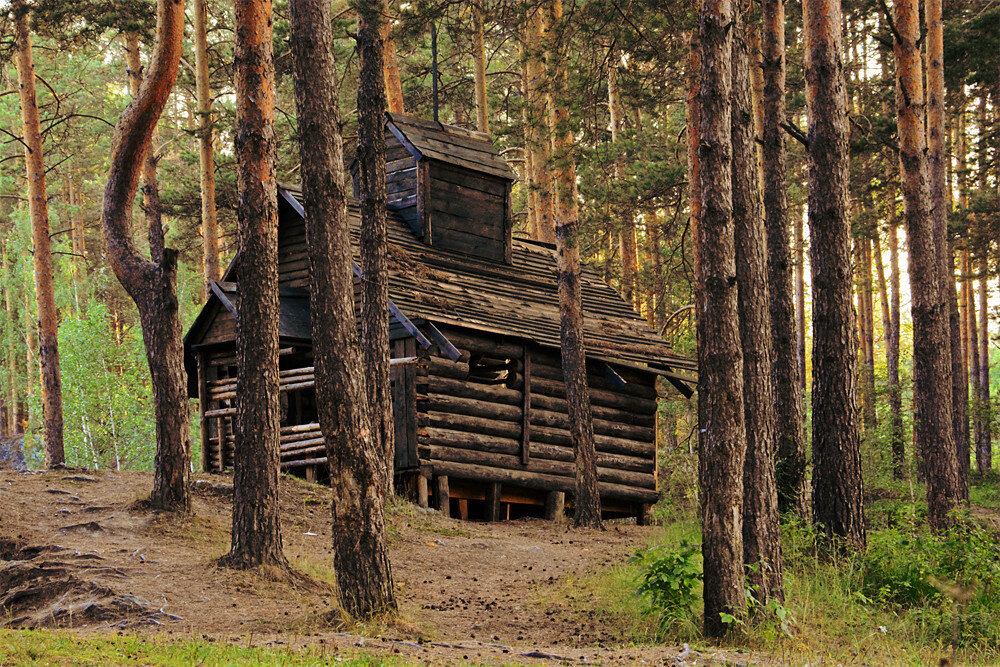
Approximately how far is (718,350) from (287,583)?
5.22 m

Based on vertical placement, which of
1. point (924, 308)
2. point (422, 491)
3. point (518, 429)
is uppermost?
point (924, 308)

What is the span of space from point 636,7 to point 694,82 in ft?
15.8

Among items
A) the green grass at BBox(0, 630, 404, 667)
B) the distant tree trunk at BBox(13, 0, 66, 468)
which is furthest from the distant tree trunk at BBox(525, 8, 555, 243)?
the green grass at BBox(0, 630, 404, 667)

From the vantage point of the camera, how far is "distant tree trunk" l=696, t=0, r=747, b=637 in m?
8.34

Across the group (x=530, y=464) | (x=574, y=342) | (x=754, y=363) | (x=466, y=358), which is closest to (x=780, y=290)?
(x=754, y=363)

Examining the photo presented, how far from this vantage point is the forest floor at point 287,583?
7910 millimetres

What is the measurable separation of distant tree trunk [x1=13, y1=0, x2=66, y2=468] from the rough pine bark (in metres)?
9.71

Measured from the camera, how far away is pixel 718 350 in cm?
861

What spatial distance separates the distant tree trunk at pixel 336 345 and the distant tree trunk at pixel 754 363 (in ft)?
11.5

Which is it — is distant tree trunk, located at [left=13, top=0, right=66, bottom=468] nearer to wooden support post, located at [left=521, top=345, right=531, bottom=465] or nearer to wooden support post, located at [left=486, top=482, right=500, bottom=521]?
wooden support post, located at [left=486, top=482, right=500, bottom=521]

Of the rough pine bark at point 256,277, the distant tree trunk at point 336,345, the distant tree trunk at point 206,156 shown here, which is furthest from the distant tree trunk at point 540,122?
the distant tree trunk at point 206,156

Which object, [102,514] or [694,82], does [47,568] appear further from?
[694,82]

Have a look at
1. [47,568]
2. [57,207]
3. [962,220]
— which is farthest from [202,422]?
[57,207]

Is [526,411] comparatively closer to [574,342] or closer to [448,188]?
[574,342]
